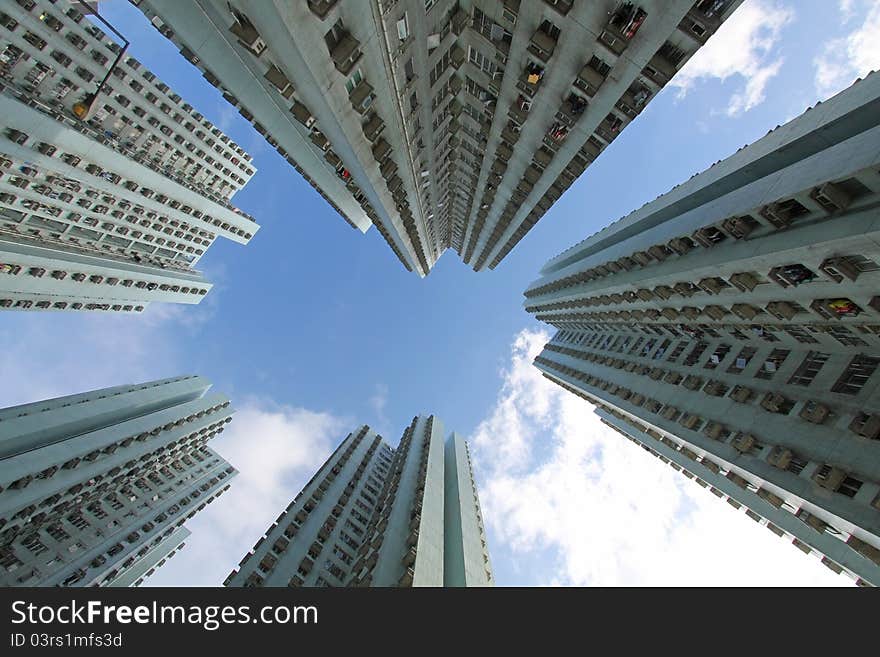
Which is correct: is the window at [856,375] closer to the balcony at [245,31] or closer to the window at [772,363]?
the window at [772,363]

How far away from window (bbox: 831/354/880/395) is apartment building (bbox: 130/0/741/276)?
723 inches

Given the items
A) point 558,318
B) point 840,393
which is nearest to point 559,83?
point 840,393

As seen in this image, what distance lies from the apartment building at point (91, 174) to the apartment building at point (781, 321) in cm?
4987

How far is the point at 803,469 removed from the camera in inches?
883

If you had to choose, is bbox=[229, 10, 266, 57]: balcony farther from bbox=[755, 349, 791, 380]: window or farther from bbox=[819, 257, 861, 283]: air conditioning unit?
bbox=[755, 349, 791, 380]: window

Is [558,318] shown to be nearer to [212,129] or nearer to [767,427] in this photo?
[767,427]

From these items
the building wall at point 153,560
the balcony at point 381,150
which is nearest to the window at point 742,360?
the balcony at point 381,150

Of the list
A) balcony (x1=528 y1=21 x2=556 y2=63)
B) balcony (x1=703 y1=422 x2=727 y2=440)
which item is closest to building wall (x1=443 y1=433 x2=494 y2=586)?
balcony (x1=703 y1=422 x2=727 y2=440)

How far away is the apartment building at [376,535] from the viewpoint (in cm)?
3303

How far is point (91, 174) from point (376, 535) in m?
52.0

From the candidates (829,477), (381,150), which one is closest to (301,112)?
(381,150)

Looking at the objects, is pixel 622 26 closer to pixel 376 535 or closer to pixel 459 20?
pixel 459 20

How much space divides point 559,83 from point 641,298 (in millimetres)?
20095

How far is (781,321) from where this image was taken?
24922 millimetres
